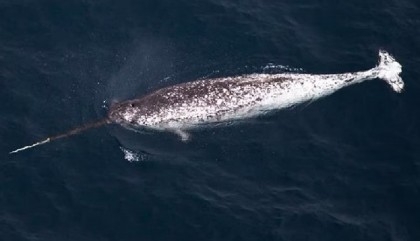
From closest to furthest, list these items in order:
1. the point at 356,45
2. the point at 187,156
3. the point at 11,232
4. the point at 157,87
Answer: the point at 11,232, the point at 187,156, the point at 157,87, the point at 356,45

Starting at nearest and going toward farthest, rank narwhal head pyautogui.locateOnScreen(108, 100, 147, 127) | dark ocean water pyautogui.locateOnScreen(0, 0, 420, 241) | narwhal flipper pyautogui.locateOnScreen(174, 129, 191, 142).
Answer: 1. dark ocean water pyautogui.locateOnScreen(0, 0, 420, 241)
2. narwhal flipper pyautogui.locateOnScreen(174, 129, 191, 142)
3. narwhal head pyautogui.locateOnScreen(108, 100, 147, 127)

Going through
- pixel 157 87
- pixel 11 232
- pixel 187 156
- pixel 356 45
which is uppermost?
pixel 356 45

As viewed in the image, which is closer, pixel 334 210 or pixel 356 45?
pixel 334 210

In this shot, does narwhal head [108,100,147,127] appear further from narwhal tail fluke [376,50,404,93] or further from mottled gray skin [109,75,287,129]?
narwhal tail fluke [376,50,404,93]

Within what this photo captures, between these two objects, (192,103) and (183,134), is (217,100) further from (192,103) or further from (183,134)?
(183,134)

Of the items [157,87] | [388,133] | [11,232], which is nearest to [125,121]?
[157,87]

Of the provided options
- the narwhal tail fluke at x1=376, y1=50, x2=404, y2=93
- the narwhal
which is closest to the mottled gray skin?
the narwhal

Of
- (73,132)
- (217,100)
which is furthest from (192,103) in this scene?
(73,132)

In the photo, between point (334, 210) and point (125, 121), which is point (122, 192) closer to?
point (125, 121)
